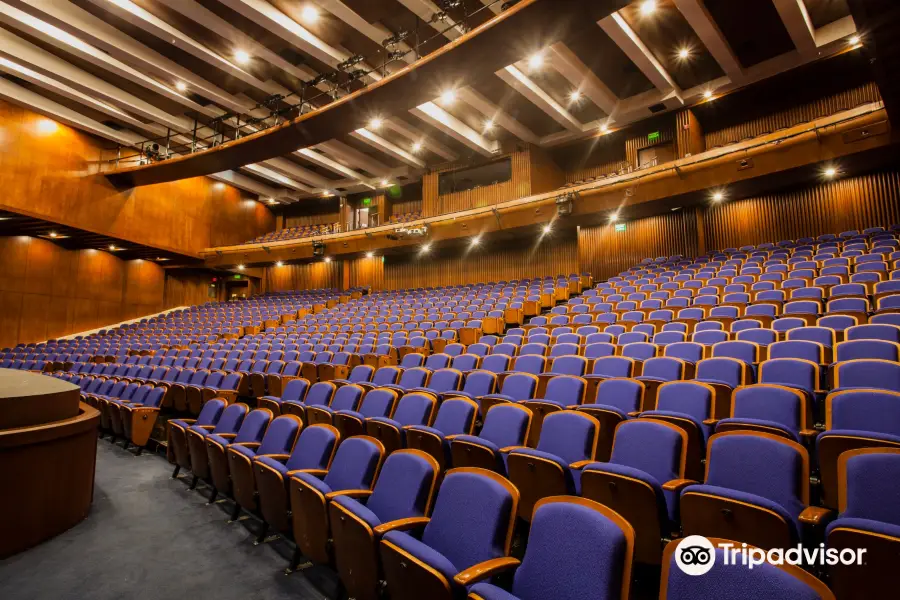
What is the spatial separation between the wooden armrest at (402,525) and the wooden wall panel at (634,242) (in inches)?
257

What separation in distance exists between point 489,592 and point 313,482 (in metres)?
0.84

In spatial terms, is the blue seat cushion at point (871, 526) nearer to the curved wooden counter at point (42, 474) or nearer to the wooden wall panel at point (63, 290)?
the curved wooden counter at point (42, 474)

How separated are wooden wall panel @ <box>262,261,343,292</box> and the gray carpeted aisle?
8.48 m

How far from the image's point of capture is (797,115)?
6414 mm

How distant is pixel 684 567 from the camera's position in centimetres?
77

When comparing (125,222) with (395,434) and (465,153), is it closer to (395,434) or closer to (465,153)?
(465,153)

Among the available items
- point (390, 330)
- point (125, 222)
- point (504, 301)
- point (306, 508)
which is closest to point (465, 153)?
point (504, 301)

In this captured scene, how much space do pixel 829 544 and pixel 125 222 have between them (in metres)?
10.6

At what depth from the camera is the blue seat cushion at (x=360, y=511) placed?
1.27 metres

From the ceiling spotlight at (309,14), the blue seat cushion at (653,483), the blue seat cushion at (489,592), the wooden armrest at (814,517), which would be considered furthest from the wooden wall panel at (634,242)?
the blue seat cushion at (489,592)

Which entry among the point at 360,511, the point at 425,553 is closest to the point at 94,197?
the point at 360,511

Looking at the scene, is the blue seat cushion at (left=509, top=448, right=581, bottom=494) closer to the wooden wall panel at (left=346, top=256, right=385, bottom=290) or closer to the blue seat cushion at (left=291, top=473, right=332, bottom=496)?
the blue seat cushion at (left=291, top=473, right=332, bottom=496)

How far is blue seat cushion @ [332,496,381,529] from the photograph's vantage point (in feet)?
4.17

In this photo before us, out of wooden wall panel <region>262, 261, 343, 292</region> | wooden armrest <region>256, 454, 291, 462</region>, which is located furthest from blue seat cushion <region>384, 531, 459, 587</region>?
wooden wall panel <region>262, 261, 343, 292</region>
